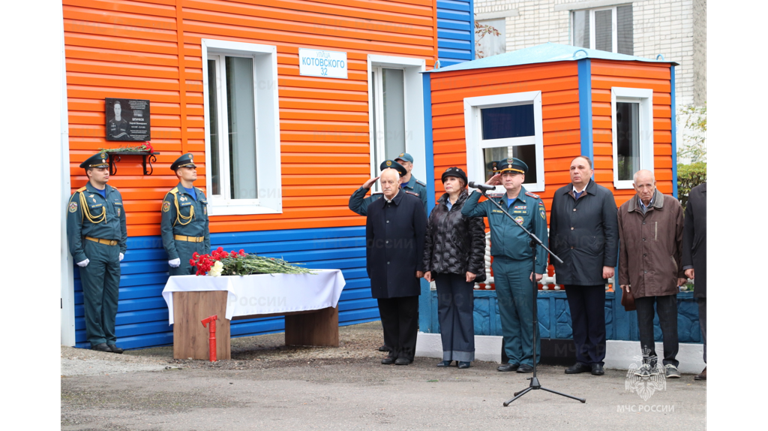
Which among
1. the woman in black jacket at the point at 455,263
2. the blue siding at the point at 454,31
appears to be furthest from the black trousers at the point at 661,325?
the blue siding at the point at 454,31

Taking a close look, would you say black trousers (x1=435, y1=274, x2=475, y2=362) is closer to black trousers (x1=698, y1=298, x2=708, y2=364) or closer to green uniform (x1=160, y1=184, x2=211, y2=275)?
black trousers (x1=698, y1=298, x2=708, y2=364)

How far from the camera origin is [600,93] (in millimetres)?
9875

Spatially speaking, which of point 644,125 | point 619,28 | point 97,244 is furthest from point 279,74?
point 619,28

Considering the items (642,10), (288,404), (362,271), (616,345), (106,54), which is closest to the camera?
(288,404)

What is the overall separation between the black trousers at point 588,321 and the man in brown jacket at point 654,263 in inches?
13.8

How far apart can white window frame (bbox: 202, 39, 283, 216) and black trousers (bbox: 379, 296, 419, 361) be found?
9.24 feet

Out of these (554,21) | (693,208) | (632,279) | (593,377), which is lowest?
(593,377)

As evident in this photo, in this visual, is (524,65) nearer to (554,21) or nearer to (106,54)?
(106,54)

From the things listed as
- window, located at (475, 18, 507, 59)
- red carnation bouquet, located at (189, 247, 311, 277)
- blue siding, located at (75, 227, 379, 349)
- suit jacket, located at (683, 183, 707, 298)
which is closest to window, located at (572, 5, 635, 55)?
window, located at (475, 18, 507, 59)

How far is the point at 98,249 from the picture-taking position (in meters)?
10.3

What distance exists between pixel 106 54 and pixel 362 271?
4.54m

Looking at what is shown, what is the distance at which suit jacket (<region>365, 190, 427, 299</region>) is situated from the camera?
31.9 feet

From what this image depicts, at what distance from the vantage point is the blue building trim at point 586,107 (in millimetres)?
9688

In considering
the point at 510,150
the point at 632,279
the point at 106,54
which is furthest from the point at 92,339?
the point at 632,279
